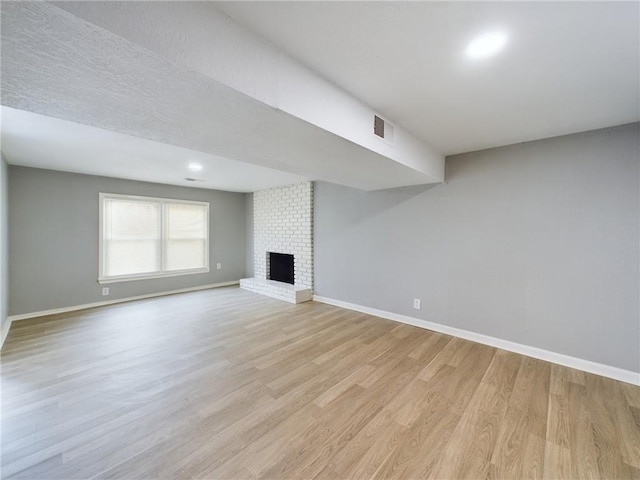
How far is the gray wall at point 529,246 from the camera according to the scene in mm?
2340

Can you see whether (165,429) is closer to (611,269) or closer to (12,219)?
(611,269)

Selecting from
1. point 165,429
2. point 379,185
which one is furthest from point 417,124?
point 165,429

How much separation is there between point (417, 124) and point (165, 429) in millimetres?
3160

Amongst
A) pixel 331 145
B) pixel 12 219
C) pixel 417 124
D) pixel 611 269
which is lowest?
pixel 611 269

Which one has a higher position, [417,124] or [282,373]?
[417,124]

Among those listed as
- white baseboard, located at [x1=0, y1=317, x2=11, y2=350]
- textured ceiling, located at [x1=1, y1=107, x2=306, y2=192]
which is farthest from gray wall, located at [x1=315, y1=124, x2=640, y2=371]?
white baseboard, located at [x1=0, y1=317, x2=11, y2=350]

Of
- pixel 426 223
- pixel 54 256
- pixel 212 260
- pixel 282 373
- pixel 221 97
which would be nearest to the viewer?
pixel 221 97

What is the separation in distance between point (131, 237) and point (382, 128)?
509cm

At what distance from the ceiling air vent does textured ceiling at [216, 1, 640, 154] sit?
0.27ft

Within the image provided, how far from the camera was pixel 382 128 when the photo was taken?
2.17 meters

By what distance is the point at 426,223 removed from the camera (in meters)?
3.52

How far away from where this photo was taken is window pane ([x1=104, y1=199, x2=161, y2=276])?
15.1 ft

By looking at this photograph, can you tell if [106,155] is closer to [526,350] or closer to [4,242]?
[4,242]

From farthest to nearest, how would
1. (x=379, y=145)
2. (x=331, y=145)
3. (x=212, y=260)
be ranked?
1. (x=212, y=260)
2. (x=379, y=145)
3. (x=331, y=145)
